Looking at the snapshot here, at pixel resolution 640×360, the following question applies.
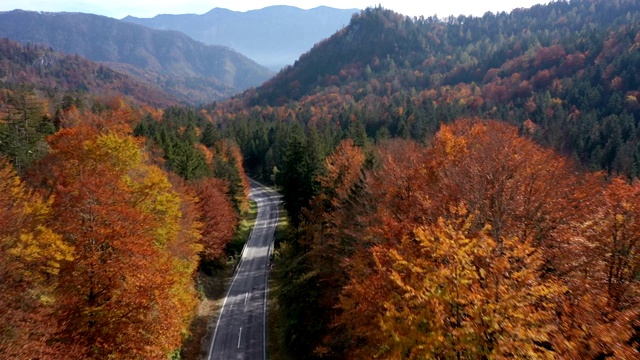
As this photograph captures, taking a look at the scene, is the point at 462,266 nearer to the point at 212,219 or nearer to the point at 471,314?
the point at 471,314

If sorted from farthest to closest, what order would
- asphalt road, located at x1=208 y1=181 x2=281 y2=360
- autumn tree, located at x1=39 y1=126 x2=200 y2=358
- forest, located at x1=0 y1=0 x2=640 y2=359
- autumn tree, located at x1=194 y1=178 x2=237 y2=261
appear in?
autumn tree, located at x1=194 y1=178 x2=237 y2=261 → asphalt road, located at x1=208 y1=181 x2=281 y2=360 → autumn tree, located at x1=39 y1=126 x2=200 y2=358 → forest, located at x1=0 y1=0 x2=640 y2=359

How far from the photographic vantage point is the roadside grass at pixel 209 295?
1254 inches

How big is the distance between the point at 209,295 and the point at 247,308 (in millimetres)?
4869

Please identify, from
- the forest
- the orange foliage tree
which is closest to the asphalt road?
the forest

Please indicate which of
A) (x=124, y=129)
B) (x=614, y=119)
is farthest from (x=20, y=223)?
(x=614, y=119)

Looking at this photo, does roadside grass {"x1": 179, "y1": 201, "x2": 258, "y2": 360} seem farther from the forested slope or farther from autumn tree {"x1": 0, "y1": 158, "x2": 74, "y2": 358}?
autumn tree {"x1": 0, "y1": 158, "x2": 74, "y2": 358}

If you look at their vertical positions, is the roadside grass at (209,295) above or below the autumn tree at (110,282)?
below

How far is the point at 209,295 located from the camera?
135 feet

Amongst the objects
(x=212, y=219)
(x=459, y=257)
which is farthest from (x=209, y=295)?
(x=459, y=257)

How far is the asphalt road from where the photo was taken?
105ft

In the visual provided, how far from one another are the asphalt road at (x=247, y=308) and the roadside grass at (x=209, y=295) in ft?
2.08

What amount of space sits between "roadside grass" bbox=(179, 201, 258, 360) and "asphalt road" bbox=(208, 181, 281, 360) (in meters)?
0.63

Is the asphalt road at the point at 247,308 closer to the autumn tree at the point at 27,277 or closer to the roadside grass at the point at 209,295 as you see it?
the roadside grass at the point at 209,295

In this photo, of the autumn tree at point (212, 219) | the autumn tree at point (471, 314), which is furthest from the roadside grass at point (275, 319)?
the autumn tree at point (471, 314)
